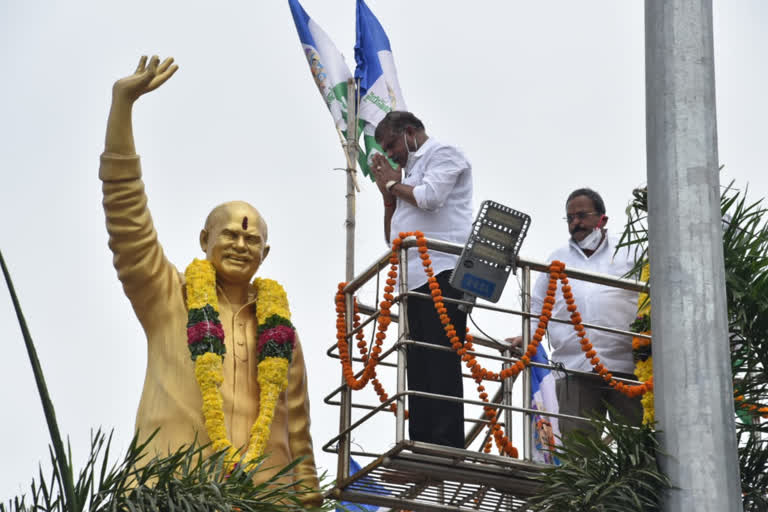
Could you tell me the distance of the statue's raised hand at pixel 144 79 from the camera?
9.32m

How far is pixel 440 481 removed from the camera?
9117mm

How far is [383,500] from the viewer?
369 inches

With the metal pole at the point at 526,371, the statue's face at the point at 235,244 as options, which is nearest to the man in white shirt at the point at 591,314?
the metal pole at the point at 526,371

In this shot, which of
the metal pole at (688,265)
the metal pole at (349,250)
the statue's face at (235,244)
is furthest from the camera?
the statue's face at (235,244)

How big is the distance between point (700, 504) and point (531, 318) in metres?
3.23

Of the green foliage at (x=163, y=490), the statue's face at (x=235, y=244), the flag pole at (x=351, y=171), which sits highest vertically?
the flag pole at (x=351, y=171)

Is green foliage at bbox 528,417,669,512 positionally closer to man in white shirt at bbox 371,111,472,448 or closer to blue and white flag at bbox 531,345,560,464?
blue and white flag at bbox 531,345,560,464

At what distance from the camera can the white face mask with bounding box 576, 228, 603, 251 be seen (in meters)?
10.0

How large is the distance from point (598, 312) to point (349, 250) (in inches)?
136

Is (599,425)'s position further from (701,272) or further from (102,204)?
(102,204)

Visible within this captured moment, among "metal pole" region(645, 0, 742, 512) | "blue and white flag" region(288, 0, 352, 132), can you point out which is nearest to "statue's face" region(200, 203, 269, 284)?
"metal pole" region(645, 0, 742, 512)

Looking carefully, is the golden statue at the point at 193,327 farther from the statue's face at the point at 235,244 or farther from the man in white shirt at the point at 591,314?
the man in white shirt at the point at 591,314

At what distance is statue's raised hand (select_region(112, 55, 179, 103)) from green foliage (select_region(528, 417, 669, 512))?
348 cm

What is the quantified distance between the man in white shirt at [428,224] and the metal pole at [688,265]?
243 cm
